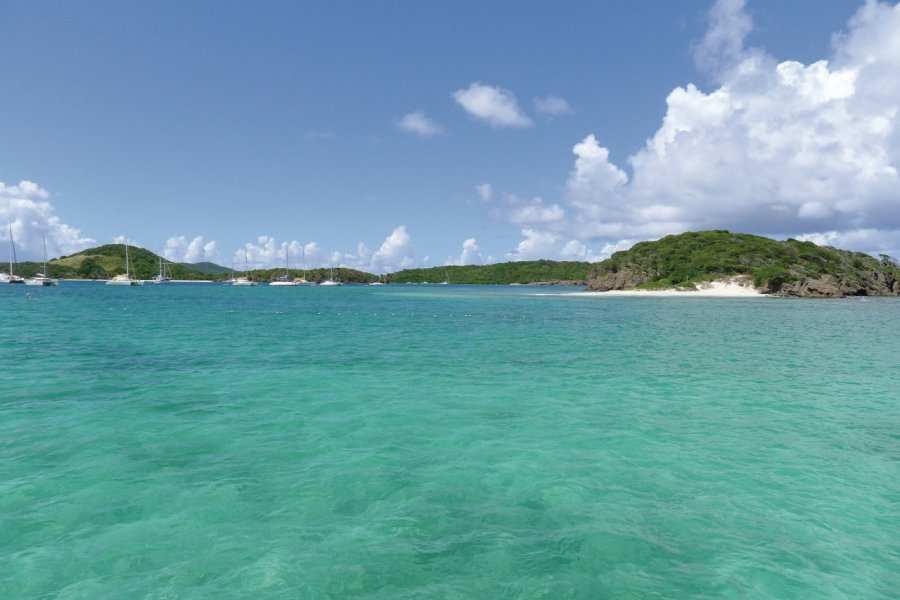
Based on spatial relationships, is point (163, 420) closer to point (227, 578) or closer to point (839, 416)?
point (227, 578)

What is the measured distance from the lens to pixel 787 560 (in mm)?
8602

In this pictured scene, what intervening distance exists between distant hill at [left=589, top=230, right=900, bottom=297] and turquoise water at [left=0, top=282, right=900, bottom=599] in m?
A: 146

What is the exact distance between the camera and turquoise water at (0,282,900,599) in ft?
26.5

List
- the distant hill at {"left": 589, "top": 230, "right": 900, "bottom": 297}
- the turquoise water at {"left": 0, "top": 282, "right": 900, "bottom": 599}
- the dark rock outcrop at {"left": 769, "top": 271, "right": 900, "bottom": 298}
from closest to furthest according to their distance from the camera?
the turquoise water at {"left": 0, "top": 282, "right": 900, "bottom": 599}
the dark rock outcrop at {"left": 769, "top": 271, "right": 900, "bottom": 298}
the distant hill at {"left": 589, "top": 230, "right": 900, "bottom": 297}

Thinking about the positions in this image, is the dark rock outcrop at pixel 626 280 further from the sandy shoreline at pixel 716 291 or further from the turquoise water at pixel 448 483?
the turquoise water at pixel 448 483

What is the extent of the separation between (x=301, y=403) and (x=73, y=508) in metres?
9.61

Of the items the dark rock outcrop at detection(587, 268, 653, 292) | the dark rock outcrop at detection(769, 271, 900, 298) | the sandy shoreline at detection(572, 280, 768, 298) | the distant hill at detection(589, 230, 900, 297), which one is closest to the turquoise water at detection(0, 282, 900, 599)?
the sandy shoreline at detection(572, 280, 768, 298)

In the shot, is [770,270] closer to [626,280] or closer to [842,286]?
[842,286]

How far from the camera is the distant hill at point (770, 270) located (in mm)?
147000

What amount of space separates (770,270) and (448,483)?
574 ft

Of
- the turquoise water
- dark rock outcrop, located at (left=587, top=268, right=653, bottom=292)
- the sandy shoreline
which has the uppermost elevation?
dark rock outcrop, located at (left=587, top=268, right=653, bottom=292)

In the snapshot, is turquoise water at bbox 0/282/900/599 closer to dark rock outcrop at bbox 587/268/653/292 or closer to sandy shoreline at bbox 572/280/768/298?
sandy shoreline at bbox 572/280/768/298

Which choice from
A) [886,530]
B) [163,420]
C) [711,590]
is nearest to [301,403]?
[163,420]

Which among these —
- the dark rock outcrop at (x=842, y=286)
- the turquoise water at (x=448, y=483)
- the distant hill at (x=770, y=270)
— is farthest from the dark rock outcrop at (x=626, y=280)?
the turquoise water at (x=448, y=483)
